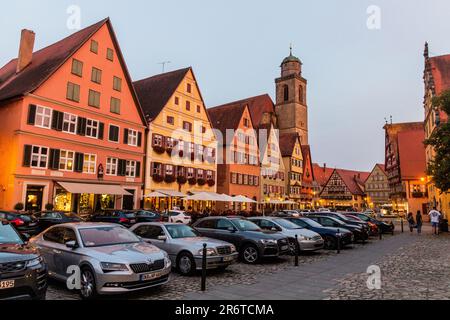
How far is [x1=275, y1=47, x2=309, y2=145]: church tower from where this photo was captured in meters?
82.6

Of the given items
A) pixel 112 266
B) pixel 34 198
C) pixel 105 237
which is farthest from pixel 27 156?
pixel 112 266

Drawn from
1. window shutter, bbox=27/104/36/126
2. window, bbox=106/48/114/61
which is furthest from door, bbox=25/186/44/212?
window, bbox=106/48/114/61

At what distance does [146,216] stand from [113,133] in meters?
11.9

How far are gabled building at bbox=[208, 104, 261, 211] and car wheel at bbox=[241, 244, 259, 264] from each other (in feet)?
108

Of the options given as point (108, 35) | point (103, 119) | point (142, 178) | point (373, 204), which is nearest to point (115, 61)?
point (108, 35)

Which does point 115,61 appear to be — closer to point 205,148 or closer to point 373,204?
point 205,148

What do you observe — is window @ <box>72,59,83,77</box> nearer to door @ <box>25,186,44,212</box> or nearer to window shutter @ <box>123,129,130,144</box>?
window shutter @ <box>123,129,130,144</box>

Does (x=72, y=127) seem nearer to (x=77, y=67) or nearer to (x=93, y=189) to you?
(x=77, y=67)

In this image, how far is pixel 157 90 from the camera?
41.7 m

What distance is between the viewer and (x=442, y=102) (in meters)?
27.3

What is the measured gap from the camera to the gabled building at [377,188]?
9938 cm

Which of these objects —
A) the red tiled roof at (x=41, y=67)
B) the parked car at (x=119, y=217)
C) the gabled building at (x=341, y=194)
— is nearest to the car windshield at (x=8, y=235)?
the parked car at (x=119, y=217)

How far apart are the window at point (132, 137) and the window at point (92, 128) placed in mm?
3768
